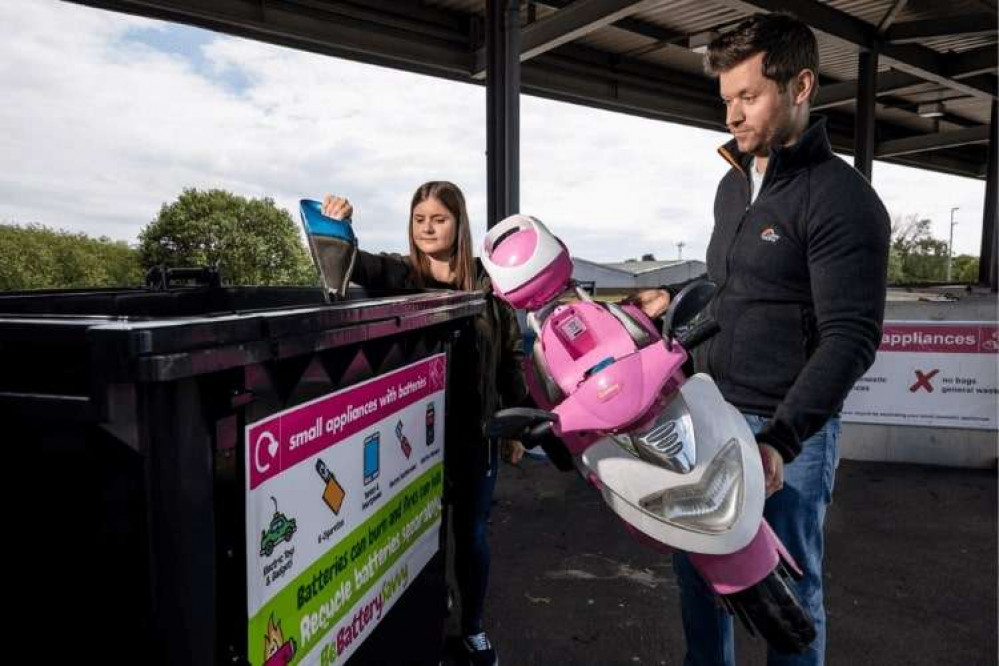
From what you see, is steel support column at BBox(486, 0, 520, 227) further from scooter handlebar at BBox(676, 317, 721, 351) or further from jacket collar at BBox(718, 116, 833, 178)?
scooter handlebar at BBox(676, 317, 721, 351)

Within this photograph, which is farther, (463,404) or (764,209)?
(463,404)

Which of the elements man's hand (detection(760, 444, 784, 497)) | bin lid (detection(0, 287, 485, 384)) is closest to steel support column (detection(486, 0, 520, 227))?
bin lid (detection(0, 287, 485, 384))

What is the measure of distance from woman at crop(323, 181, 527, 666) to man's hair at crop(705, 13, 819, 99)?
1.27 metres

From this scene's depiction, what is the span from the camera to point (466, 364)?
7.82ft

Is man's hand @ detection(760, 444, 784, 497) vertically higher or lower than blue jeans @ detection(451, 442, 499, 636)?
higher

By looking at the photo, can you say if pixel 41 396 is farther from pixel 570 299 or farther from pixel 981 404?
pixel 981 404

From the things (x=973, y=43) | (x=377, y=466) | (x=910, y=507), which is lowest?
(x=910, y=507)

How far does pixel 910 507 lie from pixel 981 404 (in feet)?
5.17

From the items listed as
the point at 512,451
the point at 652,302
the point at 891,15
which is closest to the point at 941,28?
the point at 891,15

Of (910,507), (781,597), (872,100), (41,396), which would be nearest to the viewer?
(41,396)

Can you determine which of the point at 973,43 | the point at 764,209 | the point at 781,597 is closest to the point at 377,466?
the point at 781,597

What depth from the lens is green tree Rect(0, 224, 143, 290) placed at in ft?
22.4

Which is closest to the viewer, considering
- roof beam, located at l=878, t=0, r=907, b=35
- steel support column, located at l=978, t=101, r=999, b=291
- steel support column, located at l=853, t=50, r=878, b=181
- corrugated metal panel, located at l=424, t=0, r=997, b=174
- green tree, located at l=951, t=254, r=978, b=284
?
roof beam, located at l=878, t=0, r=907, b=35

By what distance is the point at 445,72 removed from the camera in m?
7.61
